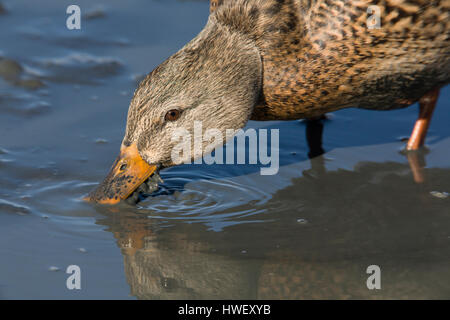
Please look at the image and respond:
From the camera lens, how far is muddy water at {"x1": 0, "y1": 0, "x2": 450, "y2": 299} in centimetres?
445

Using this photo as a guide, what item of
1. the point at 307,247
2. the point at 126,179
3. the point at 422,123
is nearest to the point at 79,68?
the point at 126,179

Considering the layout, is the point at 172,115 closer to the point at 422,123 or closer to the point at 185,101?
the point at 185,101

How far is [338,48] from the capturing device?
200 inches

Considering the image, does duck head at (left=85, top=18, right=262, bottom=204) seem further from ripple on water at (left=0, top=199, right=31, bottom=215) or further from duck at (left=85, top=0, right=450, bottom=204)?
ripple on water at (left=0, top=199, right=31, bottom=215)

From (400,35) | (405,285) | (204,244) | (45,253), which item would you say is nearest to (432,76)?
(400,35)

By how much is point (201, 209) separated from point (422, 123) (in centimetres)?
226

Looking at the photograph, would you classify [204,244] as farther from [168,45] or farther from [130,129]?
[168,45]

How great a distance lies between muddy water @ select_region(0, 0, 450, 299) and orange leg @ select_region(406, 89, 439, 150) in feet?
0.44

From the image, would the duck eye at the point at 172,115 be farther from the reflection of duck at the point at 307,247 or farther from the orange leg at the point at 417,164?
the orange leg at the point at 417,164

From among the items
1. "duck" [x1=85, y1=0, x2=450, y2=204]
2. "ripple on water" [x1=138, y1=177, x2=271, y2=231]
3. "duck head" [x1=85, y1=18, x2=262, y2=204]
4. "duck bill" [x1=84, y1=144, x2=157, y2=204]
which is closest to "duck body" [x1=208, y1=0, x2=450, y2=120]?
"duck" [x1=85, y1=0, x2=450, y2=204]

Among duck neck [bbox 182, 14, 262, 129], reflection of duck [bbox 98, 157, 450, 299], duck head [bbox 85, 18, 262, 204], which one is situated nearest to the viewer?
reflection of duck [bbox 98, 157, 450, 299]

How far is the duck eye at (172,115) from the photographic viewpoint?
4997 millimetres

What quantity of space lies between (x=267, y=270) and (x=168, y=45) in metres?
3.86

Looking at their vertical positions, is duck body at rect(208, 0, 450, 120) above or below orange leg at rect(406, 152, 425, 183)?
above
